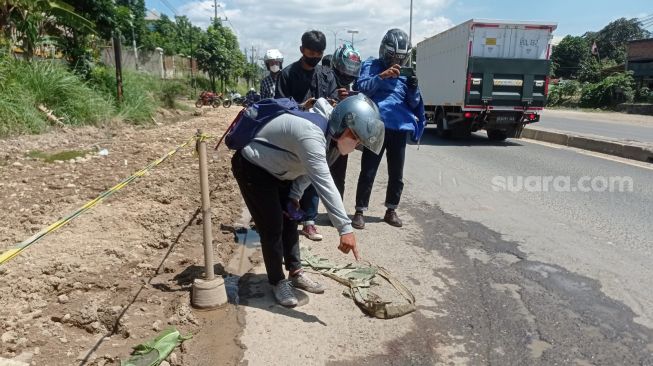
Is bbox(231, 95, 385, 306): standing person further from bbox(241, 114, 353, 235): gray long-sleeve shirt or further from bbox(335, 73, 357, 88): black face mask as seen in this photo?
bbox(335, 73, 357, 88): black face mask

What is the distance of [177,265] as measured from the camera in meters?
3.95

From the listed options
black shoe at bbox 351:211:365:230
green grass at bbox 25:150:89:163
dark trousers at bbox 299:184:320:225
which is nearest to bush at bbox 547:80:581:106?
green grass at bbox 25:150:89:163

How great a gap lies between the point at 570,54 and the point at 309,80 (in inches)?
2519

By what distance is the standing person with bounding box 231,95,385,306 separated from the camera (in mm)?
2688

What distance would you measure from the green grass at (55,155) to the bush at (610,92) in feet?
112

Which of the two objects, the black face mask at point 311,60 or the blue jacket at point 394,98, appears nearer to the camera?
the black face mask at point 311,60

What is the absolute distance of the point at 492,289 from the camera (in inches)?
141

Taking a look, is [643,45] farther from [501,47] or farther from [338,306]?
[338,306]

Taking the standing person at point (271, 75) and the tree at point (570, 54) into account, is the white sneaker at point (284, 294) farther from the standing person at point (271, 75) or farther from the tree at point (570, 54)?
the tree at point (570, 54)

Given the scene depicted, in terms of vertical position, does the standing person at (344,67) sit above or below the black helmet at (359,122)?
above

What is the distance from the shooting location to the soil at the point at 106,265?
110 inches

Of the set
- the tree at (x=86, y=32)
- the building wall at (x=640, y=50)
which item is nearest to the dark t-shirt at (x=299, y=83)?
the tree at (x=86, y=32)

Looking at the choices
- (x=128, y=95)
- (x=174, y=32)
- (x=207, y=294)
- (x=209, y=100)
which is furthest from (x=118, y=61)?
(x=174, y=32)

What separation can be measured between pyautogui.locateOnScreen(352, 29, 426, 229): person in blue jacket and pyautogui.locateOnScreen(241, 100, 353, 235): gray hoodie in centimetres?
196
